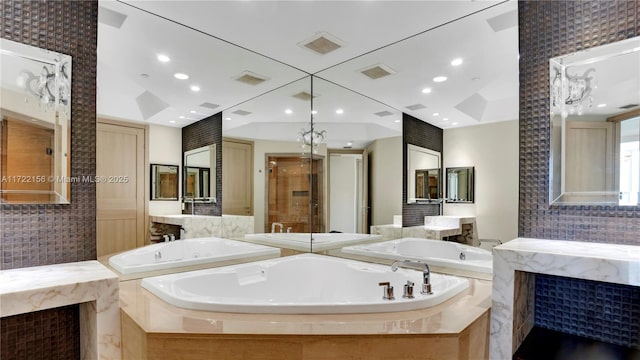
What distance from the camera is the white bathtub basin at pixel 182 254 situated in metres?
2.13

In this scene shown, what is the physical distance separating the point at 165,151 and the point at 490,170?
2113 millimetres

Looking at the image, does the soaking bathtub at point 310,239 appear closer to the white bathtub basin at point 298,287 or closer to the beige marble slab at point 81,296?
the white bathtub basin at point 298,287

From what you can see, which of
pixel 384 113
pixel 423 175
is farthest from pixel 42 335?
pixel 384 113

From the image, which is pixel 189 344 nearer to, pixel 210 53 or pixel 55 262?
pixel 55 262

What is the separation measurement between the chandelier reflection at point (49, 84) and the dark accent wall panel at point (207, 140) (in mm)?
753

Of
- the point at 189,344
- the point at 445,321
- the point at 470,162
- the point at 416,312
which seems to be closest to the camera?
the point at 189,344

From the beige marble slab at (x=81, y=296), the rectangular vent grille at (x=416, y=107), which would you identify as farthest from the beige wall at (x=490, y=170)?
the beige marble slab at (x=81, y=296)

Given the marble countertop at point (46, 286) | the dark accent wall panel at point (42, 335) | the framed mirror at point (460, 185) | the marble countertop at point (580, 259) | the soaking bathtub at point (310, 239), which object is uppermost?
the framed mirror at point (460, 185)

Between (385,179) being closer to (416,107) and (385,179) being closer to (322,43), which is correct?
(416,107)

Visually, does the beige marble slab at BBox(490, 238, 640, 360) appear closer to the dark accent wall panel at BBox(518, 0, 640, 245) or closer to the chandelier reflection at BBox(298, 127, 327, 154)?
the dark accent wall panel at BBox(518, 0, 640, 245)

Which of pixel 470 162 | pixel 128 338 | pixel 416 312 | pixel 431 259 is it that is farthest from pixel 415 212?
pixel 128 338

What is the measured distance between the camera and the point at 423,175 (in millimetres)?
2398

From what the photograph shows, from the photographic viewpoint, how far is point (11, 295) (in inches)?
46.9

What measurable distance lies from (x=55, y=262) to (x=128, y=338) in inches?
22.7
